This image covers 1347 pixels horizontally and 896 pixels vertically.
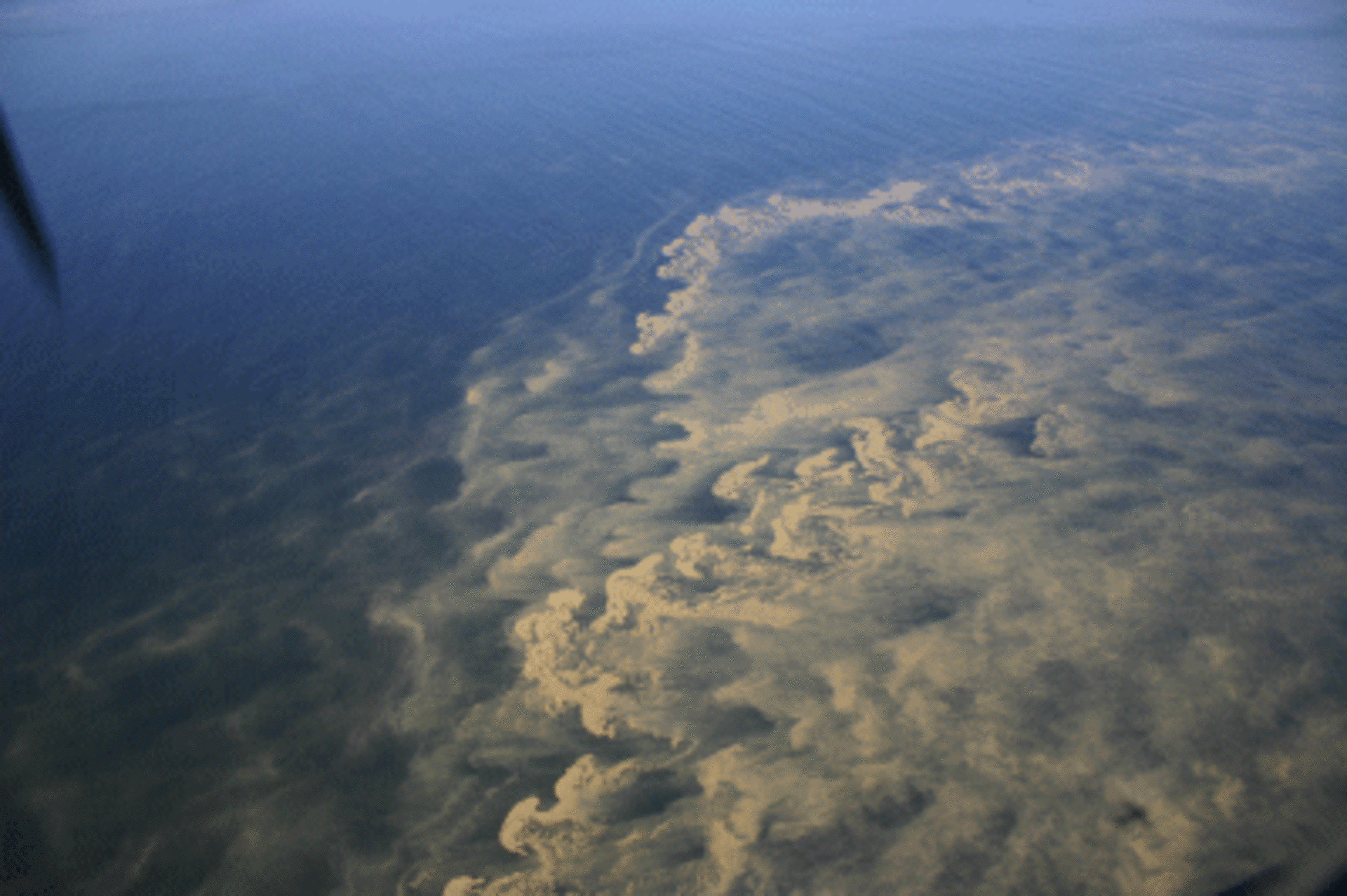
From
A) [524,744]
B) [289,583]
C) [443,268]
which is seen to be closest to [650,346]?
[443,268]

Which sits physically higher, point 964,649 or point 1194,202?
point 1194,202

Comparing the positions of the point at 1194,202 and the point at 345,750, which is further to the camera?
the point at 1194,202

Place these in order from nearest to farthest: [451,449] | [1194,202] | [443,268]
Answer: [451,449] → [443,268] → [1194,202]

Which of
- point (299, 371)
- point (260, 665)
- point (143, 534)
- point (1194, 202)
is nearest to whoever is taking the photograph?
point (260, 665)

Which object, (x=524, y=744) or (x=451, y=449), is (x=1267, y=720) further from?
(x=451, y=449)

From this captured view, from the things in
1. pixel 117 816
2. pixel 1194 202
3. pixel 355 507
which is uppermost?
pixel 1194 202

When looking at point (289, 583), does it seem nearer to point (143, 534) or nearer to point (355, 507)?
point (355, 507)

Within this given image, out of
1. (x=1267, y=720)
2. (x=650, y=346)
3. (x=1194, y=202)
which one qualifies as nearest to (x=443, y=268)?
(x=650, y=346)
